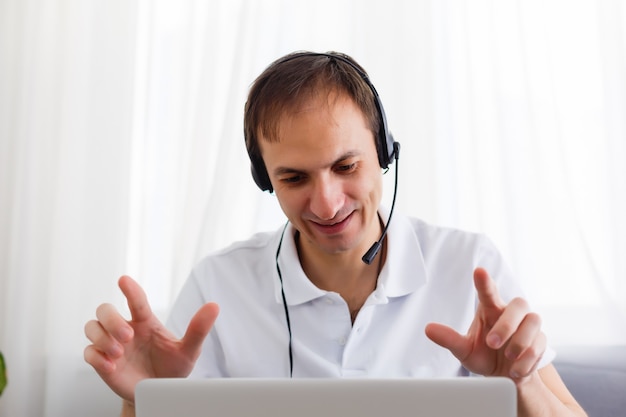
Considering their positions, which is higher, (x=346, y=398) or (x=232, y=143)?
(x=232, y=143)

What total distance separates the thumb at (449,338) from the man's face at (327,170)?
1.08ft

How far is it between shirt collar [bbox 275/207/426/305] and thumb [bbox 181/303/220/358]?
0.37m

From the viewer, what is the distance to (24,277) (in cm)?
223

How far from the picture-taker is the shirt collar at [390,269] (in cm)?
135

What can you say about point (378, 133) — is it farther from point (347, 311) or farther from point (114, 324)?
point (114, 324)

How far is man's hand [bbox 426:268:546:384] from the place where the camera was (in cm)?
91

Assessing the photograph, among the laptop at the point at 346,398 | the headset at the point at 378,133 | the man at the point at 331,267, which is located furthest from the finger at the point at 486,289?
the headset at the point at 378,133

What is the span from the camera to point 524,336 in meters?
0.91

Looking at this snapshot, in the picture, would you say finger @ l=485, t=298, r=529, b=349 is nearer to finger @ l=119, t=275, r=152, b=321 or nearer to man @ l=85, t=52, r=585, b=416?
man @ l=85, t=52, r=585, b=416

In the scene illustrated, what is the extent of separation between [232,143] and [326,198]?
1037 millimetres

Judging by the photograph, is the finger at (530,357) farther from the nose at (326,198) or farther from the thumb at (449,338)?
the nose at (326,198)

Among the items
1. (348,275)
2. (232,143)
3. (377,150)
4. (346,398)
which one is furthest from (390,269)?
(232,143)

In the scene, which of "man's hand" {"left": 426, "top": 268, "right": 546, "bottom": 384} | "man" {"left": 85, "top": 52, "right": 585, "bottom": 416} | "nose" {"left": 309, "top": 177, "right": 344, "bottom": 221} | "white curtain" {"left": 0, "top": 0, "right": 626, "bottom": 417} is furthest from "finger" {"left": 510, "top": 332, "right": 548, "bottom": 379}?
"white curtain" {"left": 0, "top": 0, "right": 626, "bottom": 417}

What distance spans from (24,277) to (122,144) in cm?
52
